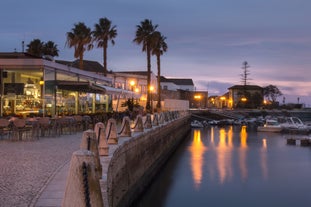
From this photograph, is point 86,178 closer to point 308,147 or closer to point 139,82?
point 308,147

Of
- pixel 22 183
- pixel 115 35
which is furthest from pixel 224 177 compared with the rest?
pixel 115 35

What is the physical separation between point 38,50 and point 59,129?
43940 millimetres

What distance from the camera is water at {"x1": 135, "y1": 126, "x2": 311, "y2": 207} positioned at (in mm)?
20062

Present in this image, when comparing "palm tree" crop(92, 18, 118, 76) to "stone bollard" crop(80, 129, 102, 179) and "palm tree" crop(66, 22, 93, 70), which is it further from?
"stone bollard" crop(80, 129, 102, 179)

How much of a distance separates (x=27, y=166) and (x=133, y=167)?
600 centimetres

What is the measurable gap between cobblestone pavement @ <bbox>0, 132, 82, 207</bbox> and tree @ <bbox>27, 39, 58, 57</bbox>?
153ft

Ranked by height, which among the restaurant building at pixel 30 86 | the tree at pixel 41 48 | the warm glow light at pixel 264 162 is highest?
the tree at pixel 41 48

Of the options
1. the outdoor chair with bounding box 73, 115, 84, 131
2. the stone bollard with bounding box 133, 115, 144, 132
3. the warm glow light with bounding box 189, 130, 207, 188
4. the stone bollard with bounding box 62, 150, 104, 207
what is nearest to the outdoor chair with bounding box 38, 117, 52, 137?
the outdoor chair with bounding box 73, 115, 84, 131

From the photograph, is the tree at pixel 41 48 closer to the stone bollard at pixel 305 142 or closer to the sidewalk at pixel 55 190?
the stone bollard at pixel 305 142

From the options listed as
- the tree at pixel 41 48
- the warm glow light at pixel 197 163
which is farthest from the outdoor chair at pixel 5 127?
the tree at pixel 41 48

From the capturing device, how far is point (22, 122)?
19.2 m

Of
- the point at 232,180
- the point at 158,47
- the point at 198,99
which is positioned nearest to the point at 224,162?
the point at 232,180

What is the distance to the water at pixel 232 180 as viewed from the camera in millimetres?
20062

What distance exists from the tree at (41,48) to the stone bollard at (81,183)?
59276 millimetres
